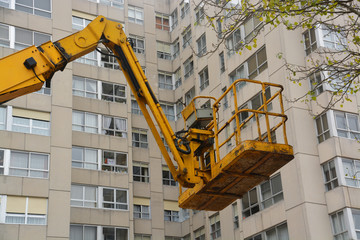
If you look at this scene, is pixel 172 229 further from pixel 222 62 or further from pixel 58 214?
pixel 222 62

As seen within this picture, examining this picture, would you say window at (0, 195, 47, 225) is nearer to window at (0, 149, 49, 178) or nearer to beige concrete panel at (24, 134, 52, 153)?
window at (0, 149, 49, 178)

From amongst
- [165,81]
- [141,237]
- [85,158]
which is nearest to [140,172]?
[141,237]

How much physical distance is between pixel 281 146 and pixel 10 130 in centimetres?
2581

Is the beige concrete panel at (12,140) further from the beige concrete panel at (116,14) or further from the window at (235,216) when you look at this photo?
the beige concrete panel at (116,14)

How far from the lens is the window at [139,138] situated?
151ft

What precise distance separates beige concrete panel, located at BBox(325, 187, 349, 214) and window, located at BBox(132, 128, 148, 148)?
18.0 m

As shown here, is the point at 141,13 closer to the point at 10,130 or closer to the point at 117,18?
the point at 117,18

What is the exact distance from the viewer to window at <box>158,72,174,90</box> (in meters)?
50.8

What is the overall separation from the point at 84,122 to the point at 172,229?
1045 cm

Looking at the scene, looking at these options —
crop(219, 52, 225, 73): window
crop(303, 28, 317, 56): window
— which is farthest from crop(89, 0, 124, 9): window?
crop(303, 28, 317, 56): window

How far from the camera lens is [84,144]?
4156 centimetres

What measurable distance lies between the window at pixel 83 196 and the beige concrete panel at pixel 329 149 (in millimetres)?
→ 15886

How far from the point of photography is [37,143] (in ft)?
123

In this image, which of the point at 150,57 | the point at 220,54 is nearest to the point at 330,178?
the point at 220,54
